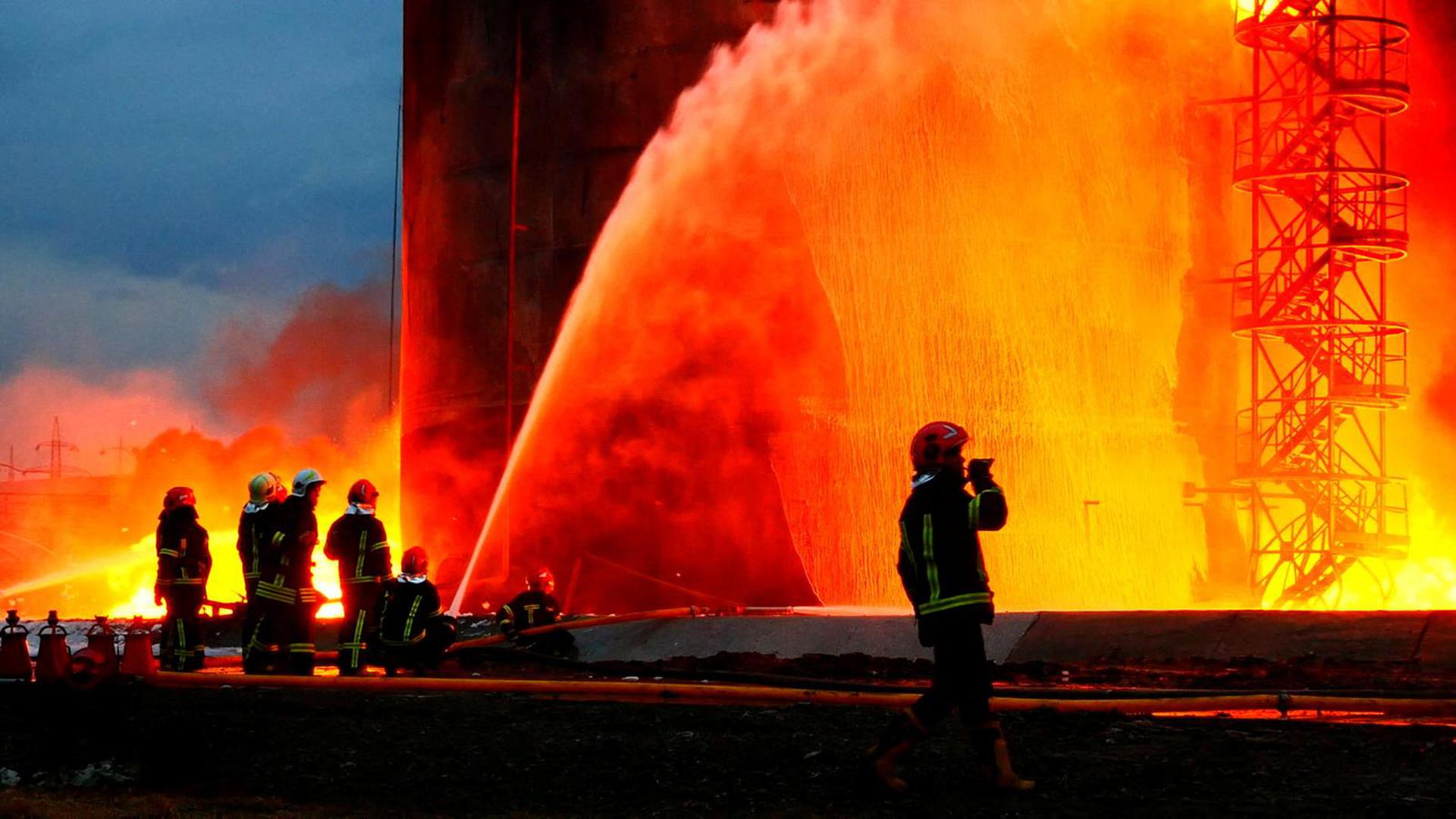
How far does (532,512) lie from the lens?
21.3 metres

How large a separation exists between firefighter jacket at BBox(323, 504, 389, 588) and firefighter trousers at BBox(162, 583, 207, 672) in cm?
152

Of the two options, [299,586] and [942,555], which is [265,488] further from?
[942,555]

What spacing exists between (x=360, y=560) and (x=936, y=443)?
6.83 meters

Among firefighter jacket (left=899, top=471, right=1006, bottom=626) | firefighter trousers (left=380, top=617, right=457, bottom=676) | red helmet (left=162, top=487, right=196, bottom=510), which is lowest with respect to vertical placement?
firefighter trousers (left=380, top=617, right=457, bottom=676)

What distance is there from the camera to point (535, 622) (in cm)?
1598

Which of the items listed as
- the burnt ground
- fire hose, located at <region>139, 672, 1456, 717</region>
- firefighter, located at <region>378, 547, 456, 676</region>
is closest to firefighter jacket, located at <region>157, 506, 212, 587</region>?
firefighter, located at <region>378, 547, 456, 676</region>

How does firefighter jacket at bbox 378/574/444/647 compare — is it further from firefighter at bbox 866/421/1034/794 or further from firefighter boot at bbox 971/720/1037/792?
firefighter boot at bbox 971/720/1037/792

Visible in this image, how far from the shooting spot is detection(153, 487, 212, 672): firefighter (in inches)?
546

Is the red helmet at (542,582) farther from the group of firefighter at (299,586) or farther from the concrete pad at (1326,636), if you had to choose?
the concrete pad at (1326,636)

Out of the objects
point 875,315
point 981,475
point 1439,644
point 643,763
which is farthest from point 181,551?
point 1439,644

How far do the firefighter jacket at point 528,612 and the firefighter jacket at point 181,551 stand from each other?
2835 mm

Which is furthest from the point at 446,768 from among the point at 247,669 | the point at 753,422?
the point at 753,422

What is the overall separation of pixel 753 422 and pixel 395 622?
312 inches

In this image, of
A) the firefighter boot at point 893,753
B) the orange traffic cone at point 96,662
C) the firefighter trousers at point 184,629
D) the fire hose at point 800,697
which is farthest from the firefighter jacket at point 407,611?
the firefighter boot at point 893,753
